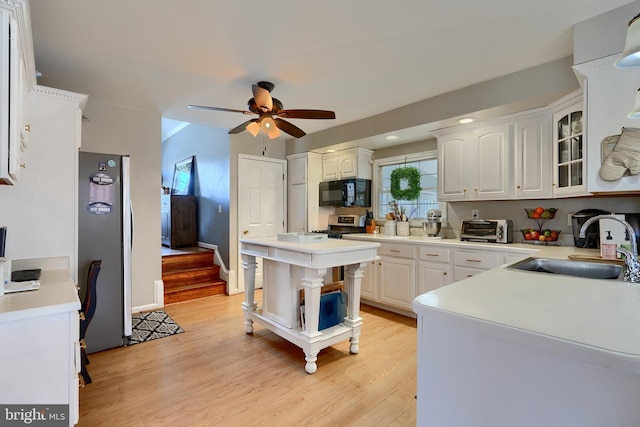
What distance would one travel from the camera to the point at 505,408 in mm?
945

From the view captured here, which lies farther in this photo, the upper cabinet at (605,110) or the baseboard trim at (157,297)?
the baseboard trim at (157,297)

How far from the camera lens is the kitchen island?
0.79 metres

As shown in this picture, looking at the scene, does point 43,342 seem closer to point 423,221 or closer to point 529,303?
point 529,303

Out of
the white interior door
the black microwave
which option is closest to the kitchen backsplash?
the black microwave

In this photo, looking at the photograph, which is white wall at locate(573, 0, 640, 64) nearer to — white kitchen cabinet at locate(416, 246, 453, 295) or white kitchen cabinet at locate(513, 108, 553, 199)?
white kitchen cabinet at locate(513, 108, 553, 199)

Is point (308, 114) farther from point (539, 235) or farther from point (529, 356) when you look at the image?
point (539, 235)

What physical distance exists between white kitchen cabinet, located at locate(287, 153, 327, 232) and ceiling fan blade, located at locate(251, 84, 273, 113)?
210 cm

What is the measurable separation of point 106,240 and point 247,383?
1745mm

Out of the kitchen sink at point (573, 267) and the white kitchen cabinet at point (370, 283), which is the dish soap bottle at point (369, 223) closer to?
the white kitchen cabinet at point (370, 283)

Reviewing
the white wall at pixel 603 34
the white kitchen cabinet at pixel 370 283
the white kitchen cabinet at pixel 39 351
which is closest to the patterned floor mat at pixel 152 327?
the white kitchen cabinet at pixel 39 351

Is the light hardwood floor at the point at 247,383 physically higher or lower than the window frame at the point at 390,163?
lower

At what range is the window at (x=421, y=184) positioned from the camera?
4.01m

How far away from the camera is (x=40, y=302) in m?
1.36

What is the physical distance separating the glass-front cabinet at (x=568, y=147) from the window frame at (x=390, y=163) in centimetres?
130
